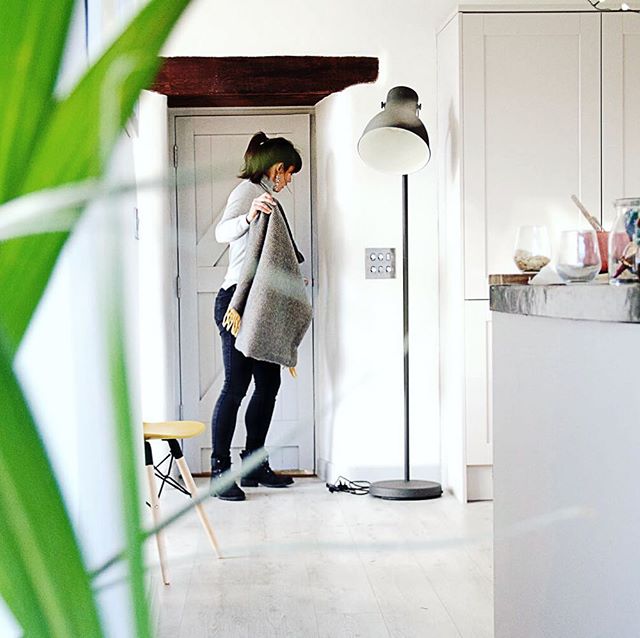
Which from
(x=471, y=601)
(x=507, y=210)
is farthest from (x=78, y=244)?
(x=507, y=210)

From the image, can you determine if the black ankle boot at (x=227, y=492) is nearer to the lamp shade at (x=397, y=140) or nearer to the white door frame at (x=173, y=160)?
the white door frame at (x=173, y=160)

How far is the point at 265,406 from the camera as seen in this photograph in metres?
4.68

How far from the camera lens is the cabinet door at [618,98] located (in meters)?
4.32

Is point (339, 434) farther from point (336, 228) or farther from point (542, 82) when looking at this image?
point (542, 82)

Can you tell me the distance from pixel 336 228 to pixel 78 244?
453cm

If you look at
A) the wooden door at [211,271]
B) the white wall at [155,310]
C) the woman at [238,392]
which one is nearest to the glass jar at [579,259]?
the woman at [238,392]

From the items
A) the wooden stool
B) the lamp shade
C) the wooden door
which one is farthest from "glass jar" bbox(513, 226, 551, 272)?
the wooden door

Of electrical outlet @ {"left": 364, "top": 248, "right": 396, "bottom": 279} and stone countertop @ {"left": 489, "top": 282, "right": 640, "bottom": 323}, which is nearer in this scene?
stone countertop @ {"left": 489, "top": 282, "right": 640, "bottom": 323}

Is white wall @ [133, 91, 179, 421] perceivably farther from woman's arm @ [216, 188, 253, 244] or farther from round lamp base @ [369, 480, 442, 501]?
round lamp base @ [369, 480, 442, 501]

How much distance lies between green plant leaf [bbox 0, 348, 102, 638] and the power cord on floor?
438 centimetres

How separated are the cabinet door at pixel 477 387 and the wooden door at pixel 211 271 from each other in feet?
3.14

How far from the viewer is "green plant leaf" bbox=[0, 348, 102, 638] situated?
0.20m

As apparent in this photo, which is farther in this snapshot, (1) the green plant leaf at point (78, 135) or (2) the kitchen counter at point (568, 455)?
(2) the kitchen counter at point (568, 455)

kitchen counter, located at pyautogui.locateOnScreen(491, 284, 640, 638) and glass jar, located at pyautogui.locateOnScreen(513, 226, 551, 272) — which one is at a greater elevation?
glass jar, located at pyautogui.locateOnScreen(513, 226, 551, 272)
